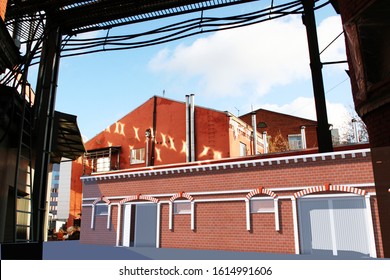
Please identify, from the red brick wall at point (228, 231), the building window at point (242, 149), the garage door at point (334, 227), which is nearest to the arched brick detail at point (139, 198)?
the red brick wall at point (228, 231)

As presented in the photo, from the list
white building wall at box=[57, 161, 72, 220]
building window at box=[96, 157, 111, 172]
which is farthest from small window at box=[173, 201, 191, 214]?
white building wall at box=[57, 161, 72, 220]

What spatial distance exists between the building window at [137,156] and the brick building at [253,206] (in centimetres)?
884

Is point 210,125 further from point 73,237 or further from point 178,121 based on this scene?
point 73,237

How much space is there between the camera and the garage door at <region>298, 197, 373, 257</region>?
1359 centimetres

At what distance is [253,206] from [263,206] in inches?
20.1

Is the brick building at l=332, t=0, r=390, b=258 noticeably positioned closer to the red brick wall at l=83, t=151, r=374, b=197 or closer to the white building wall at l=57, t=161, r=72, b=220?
the red brick wall at l=83, t=151, r=374, b=197

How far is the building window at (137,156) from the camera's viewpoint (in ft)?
Answer: 97.7

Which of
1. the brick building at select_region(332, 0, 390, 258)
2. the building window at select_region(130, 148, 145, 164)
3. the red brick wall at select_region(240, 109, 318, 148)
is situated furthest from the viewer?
the red brick wall at select_region(240, 109, 318, 148)

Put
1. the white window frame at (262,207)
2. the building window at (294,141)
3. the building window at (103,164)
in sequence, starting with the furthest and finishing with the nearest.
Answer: the building window at (294,141), the building window at (103,164), the white window frame at (262,207)

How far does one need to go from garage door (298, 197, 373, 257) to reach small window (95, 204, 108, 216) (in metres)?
12.2

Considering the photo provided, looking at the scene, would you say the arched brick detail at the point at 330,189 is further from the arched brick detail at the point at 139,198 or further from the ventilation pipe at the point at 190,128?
the ventilation pipe at the point at 190,128

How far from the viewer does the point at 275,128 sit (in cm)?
3572

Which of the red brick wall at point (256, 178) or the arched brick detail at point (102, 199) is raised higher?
the red brick wall at point (256, 178)

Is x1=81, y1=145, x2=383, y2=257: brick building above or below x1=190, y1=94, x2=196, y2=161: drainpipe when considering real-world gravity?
below
